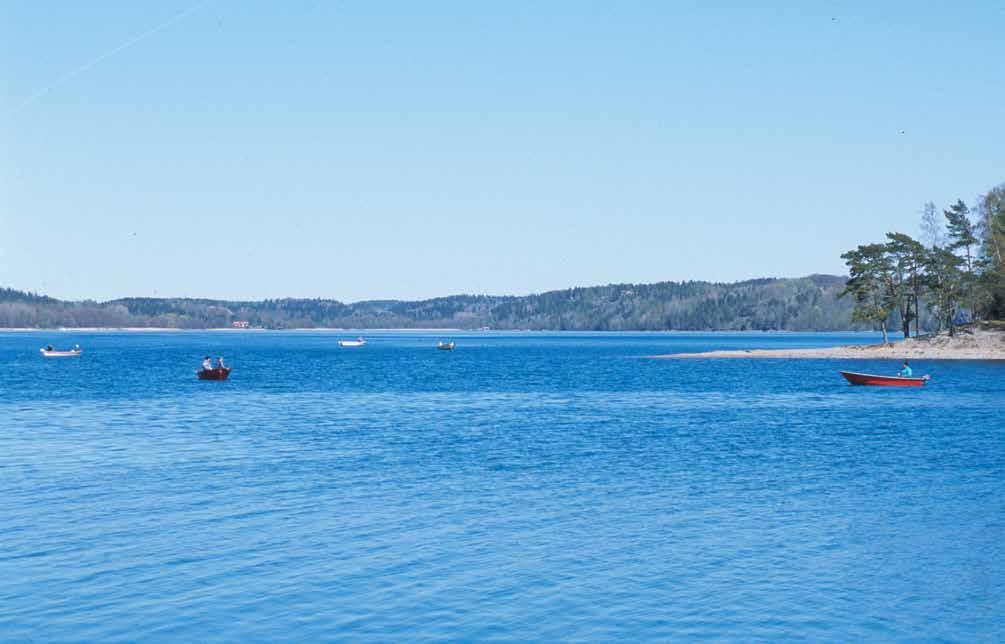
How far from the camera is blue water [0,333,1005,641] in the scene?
71.2ft

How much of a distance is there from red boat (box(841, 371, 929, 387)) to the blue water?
113ft

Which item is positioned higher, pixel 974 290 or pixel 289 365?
pixel 974 290

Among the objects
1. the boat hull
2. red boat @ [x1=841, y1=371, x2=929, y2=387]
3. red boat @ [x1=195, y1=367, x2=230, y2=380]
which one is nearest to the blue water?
red boat @ [x1=841, y1=371, x2=929, y2=387]

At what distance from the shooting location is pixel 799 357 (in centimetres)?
17712

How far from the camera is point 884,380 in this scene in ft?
342

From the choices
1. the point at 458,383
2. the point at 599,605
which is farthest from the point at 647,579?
the point at 458,383

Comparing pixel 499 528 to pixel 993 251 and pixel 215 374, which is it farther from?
pixel 993 251

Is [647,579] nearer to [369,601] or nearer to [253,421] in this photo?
[369,601]

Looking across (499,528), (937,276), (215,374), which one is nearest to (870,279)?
(937,276)

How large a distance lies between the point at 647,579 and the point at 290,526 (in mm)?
11244

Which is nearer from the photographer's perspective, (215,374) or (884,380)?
(884,380)

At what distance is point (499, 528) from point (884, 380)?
272 ft

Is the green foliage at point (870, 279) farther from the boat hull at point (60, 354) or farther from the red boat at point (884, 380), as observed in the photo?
the boat hull at point (60, 354)

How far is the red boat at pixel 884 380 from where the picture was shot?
10207 cm
